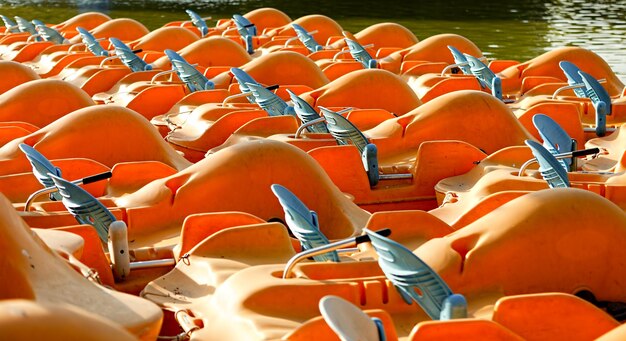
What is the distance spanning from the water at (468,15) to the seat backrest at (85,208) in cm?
1222

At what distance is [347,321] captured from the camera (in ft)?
11.7

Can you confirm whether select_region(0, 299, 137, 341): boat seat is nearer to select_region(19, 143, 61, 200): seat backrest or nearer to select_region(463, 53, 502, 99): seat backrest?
select_region(19, 143, 61, 200): seat backrest

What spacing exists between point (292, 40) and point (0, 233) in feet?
40.1

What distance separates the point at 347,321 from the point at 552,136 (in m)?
4.23

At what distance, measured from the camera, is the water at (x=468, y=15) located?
67.5ft

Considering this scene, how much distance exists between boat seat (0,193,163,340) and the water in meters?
13.7

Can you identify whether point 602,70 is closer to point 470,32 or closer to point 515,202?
point 515,202

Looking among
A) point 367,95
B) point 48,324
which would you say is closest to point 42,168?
point 48,324

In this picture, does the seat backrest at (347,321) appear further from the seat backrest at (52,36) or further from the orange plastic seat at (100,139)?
the seat backrest at (52,36)

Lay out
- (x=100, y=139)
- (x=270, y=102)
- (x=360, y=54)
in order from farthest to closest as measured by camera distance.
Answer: (x=360, y=54) → (x=270, y=102) → (x=100, y=139)

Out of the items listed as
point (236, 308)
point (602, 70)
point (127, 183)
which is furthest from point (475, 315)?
point (602, 70)

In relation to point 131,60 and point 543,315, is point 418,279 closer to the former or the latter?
point 543,315

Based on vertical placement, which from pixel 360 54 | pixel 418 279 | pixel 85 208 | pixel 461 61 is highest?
pixel 418 279

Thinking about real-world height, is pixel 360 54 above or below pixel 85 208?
below
